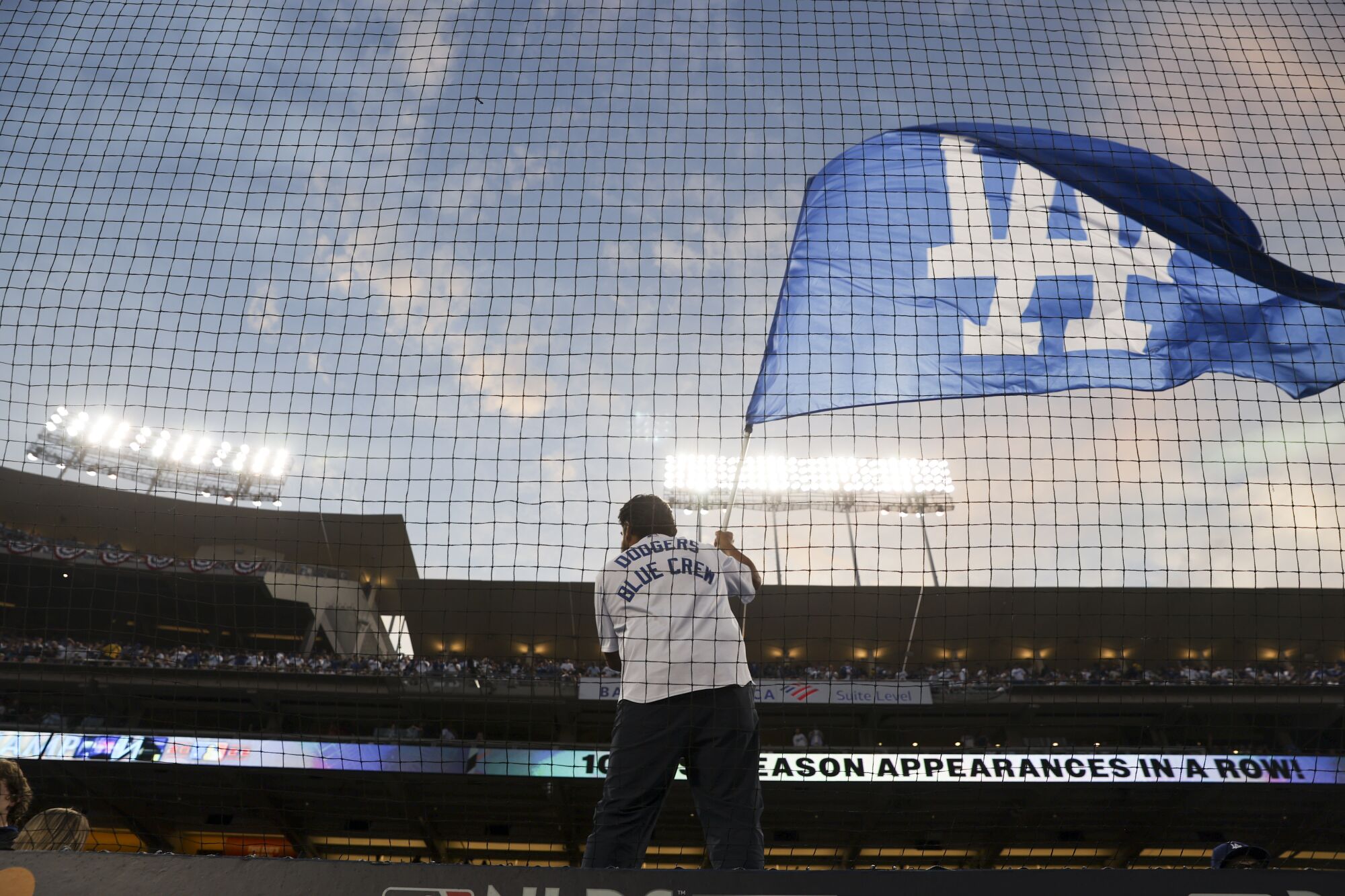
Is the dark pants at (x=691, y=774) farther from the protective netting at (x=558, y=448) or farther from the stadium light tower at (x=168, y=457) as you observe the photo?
the stadium light tower at (x=168, y=457)

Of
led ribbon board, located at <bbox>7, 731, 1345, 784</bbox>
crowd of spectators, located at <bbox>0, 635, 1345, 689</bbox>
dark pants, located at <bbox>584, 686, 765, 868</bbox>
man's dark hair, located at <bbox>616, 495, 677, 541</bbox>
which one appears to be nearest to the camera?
dark pants, located at <bbox>584, 686, 765, 868</bbox>

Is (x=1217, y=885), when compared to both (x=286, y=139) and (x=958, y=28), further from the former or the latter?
(x=286, y=139)

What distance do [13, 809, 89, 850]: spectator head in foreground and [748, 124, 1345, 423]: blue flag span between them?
4.39 metres

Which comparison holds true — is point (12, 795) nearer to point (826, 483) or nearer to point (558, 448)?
point (558, 448)

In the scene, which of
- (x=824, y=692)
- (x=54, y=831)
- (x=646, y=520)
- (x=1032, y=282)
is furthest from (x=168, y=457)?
(x=646, y=520)

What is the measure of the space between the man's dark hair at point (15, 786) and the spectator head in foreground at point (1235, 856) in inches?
139

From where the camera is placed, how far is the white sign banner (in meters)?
17.2

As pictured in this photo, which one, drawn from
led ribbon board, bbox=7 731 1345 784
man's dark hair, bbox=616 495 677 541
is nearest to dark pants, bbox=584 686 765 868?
man's dark hair, bbox=616 495 677 541

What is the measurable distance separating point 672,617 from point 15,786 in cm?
228

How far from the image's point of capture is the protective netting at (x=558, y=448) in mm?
5289

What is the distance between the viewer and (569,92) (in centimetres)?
595

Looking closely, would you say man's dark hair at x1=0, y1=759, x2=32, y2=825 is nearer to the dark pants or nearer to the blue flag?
the dark pants

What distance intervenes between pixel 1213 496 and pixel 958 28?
64.6 ft

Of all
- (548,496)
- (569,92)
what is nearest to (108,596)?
(548,496)
